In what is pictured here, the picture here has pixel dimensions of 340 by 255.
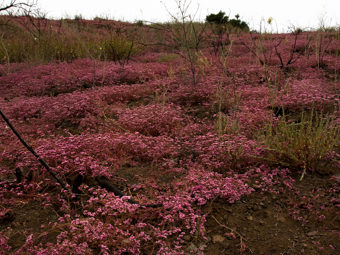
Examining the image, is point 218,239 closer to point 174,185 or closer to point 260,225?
point 260,225

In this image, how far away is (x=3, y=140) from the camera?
177 inches

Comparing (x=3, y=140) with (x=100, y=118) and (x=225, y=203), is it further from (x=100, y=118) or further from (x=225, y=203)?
(x=225, y=203)

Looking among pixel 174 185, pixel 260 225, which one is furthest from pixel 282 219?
pixel 174 185

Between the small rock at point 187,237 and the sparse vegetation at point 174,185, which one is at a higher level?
the sparse vegetation at point 174,185

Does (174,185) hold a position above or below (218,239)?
above

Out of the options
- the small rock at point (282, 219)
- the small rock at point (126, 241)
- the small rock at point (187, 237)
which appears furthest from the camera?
the small rock at point (282, 219)

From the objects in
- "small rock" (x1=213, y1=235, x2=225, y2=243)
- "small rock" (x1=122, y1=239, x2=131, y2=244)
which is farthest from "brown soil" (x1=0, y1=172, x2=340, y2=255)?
"small rock" (x1=122, y1=239, x2=131, y2=244)

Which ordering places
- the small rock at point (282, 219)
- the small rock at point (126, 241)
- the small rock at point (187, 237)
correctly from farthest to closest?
the small rock at point (282, 219) < the small rock at point (187, 237) < the small rock at point (126, 241)

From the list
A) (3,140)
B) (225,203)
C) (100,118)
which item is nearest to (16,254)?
(225,203)

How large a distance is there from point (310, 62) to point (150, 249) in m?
7.72

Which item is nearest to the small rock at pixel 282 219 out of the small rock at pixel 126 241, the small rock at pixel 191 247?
the small rock at pixel 191 247

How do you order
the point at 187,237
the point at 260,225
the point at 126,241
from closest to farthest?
the point at 126,241
the point at 187,237
the point at 260,225

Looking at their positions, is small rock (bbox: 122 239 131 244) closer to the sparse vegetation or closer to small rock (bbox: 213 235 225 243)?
the sparse vegetation

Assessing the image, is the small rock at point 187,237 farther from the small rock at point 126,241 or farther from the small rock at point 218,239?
the small rock at point 126,241
